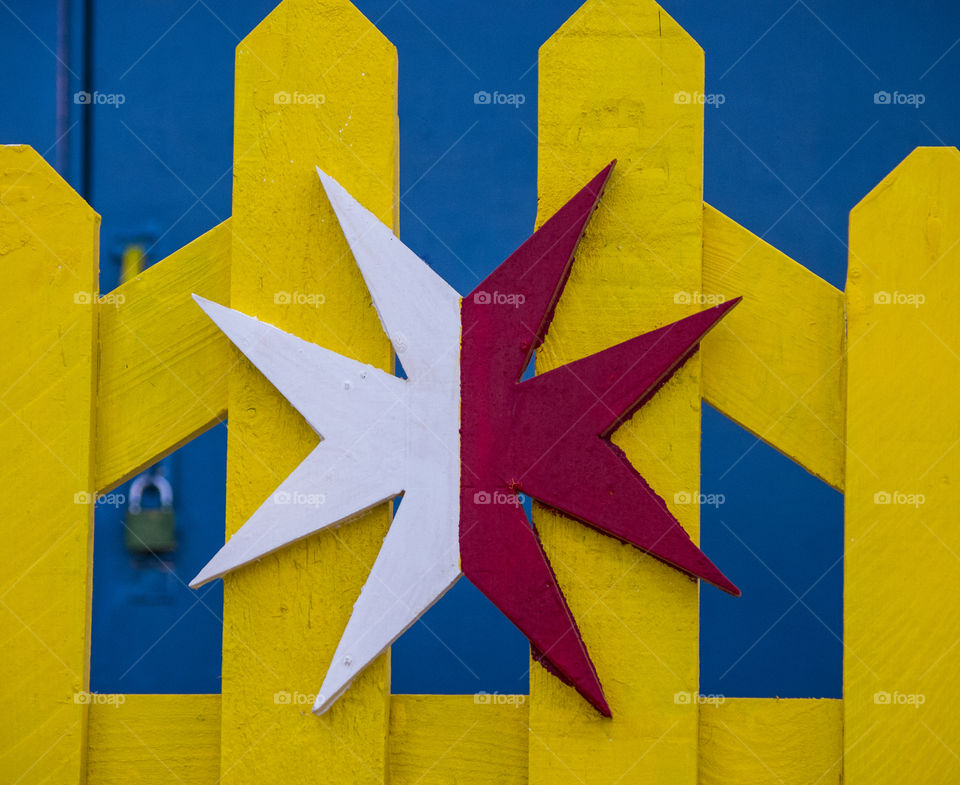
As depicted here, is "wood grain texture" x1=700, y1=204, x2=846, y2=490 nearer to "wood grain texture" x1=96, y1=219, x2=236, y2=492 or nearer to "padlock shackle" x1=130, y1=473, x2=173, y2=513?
"wood grain texture" x1=96, y1=219, x2=236, y2=492

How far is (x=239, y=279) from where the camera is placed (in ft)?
5.68

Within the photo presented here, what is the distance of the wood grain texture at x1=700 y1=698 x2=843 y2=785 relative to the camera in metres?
1.67

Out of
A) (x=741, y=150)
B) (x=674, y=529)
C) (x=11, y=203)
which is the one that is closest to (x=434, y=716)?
(x=674, y=529)

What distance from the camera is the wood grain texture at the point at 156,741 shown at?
1.72 meters

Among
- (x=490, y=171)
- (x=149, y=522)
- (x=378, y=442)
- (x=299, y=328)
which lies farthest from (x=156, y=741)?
(x=490, y=171)

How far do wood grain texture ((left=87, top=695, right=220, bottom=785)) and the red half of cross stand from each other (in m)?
0.53

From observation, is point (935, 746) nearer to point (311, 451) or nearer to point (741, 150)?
point (311, 451)

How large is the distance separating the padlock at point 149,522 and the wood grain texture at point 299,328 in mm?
1274

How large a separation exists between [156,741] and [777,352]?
1244 millimetres

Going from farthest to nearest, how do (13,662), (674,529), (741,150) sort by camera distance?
(741,150)
(13,662)
(674,529)

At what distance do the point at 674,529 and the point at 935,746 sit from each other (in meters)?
0.57

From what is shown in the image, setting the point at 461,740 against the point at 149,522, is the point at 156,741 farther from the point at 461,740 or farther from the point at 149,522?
the point at 149,522

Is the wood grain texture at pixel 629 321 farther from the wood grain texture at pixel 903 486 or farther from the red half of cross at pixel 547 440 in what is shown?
the wood grain texture at pixel 903 486

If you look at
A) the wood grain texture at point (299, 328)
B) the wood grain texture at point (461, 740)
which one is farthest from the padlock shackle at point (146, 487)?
the wood grain texture at point (461, 740)
